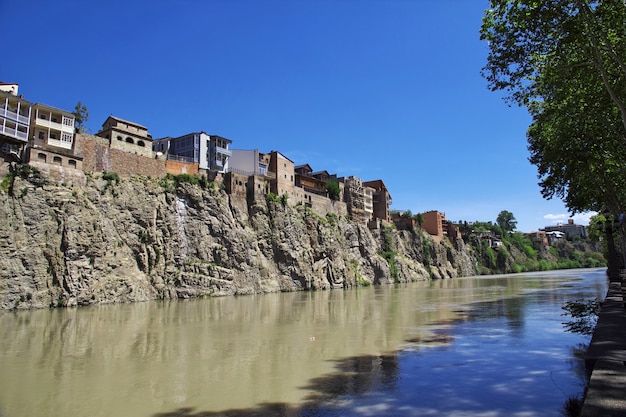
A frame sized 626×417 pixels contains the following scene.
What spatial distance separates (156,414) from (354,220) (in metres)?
74.1

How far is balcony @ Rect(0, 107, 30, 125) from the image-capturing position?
38.0 meters

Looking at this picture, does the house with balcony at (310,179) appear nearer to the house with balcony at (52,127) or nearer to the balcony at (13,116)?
the house with balcony at (52,127)

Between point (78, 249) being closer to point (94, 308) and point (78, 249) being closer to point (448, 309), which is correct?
point (94, 308)

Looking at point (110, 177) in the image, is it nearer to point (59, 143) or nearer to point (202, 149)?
point (59, 143)

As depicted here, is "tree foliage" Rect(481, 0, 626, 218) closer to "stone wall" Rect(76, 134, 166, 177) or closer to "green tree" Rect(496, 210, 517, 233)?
"stone wall" Rect(76, 134, 166, 177)

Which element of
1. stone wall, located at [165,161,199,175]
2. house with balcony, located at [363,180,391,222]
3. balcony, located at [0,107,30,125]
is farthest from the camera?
house with balcony, located at [363,180,391,222]

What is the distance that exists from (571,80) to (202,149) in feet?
160

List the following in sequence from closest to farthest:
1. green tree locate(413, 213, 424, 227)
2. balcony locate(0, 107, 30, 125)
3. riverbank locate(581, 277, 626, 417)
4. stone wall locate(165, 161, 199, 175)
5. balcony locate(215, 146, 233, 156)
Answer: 1. riverbank locate(581, 277, 626, 417)
2. balcony locate(0, 107, 30, 125)
3. stone wall locate(165, 161, 199, 175)
4. balcony locate(215, 146, 233, 156)
5. green tree locate(413, 213, 424, 227)

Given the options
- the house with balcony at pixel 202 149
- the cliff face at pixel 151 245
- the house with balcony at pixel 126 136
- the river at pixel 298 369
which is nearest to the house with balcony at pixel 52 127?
the house with balcony at pixel 126 136

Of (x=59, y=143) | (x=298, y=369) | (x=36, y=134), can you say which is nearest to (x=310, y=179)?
(x=59, y=143)

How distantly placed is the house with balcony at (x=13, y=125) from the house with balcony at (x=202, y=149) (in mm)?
18450

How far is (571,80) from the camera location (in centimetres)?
1859

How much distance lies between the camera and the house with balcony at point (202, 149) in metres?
58.5

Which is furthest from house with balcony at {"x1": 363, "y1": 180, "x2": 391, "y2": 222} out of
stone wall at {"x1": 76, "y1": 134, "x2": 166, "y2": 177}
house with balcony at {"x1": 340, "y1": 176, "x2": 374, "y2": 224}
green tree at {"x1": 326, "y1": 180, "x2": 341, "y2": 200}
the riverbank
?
the riverbank
